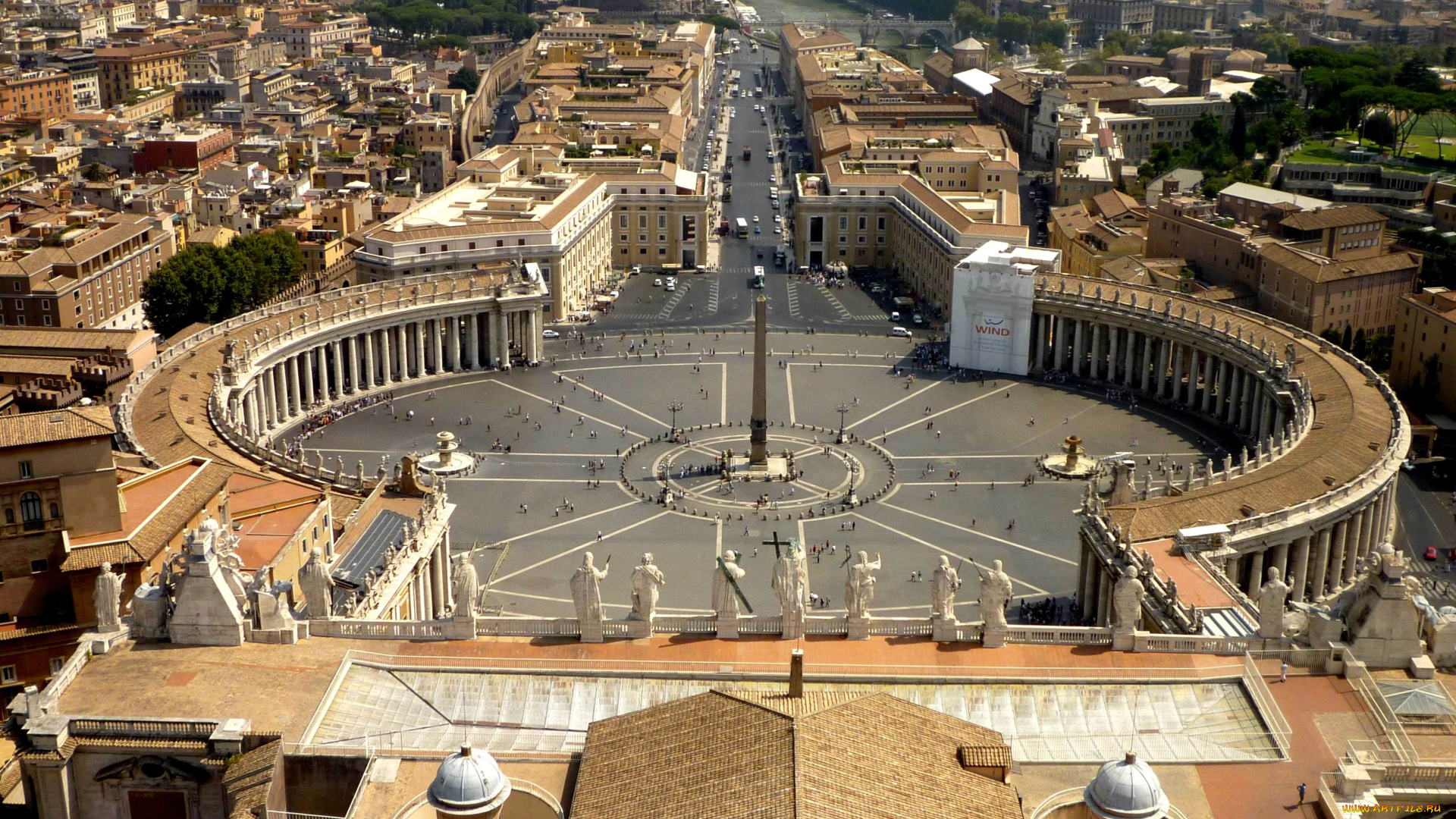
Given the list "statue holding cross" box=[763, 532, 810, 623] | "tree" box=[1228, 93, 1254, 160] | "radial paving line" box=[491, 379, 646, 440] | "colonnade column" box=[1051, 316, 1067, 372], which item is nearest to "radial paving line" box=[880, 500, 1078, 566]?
"radial paving line" box=[491, 379, 646, 440]

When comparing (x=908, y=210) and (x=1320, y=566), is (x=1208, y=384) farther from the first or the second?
(x=908, y=210)

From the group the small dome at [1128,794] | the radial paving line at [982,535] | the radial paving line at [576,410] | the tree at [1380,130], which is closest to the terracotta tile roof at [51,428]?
the small dome at [1128,794]

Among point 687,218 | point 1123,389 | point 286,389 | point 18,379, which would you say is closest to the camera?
point 18,379

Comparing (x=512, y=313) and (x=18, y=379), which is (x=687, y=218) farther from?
(x=18, y=379)

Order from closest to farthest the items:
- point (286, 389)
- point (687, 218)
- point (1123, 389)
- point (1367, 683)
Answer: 1. point (1367, 683)
2. point (286, 389)
3. point (1123, 389)
4. point (687, 218)

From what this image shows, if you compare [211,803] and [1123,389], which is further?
[1123,389]

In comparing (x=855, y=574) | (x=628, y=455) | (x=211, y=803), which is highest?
(x=855, y=574)

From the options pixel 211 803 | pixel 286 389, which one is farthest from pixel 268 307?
pixel 211 803

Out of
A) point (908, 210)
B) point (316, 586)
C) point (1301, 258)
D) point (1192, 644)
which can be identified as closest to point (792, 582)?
point (1192, 644)
